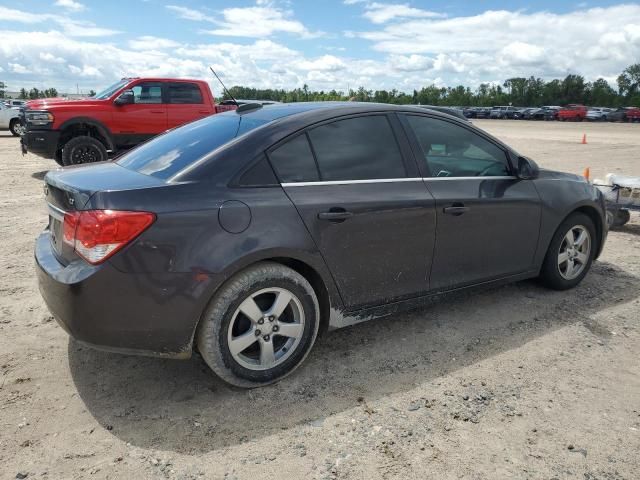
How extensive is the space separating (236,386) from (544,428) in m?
1.67

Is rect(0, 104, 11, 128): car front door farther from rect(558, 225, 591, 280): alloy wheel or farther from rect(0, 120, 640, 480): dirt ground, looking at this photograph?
rect(558, 225, 591, 280): alloy wheel

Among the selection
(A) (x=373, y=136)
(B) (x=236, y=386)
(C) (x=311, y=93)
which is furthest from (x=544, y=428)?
(C) (x=311, y=93)

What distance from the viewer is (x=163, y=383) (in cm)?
316

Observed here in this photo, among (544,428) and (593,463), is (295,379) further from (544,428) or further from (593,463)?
(593,463)

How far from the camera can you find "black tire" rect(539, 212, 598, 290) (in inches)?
176

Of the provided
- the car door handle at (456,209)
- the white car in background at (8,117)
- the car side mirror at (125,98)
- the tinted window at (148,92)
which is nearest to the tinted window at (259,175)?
the car door handle at (456,209)

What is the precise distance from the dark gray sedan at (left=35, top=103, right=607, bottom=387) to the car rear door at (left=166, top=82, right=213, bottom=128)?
8096 mm

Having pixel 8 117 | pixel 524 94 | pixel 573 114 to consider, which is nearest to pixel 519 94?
pixel 524 94

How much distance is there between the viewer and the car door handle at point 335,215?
313 centimetres

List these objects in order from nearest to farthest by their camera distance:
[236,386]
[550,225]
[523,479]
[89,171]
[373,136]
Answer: [523,479], [236,386], [89,171], [373,136], [550,225]

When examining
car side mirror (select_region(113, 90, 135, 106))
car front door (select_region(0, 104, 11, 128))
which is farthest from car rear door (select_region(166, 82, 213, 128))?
car front door (select_region(0, 104, 11, 128))

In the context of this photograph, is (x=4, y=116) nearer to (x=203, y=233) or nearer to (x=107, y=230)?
(x=107, y=230)

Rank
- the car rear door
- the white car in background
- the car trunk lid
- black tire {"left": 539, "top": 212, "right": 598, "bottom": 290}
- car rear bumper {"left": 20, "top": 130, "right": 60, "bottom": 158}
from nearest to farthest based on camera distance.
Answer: the car trunk lid → black tire {"left": 539, "top": 212, "right": 598, "bottom": 290} → car rear bumper {"left": 20, "top": 130, "right": 60, "bottom": 158} → the car rear door → the white car in background

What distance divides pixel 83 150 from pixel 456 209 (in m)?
8.80
